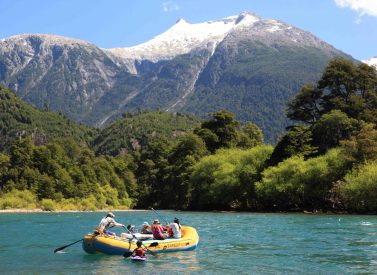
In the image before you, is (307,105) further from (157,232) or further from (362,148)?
(157,232)

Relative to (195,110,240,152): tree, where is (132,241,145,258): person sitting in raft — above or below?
below

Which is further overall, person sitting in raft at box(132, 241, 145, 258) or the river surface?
person sitting in raft at box(132, 241, 145, 258)

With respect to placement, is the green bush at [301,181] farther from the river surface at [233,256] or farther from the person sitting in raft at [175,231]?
the person sitting in raft at [175,231]

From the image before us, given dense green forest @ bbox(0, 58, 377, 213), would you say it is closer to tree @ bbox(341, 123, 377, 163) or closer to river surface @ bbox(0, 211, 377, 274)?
tree @ bbox(341, 123, 377, 163)

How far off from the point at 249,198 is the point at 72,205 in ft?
150

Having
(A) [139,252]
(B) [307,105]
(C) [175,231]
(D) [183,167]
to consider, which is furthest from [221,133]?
(A) [139,252]

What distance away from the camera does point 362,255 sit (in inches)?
1288

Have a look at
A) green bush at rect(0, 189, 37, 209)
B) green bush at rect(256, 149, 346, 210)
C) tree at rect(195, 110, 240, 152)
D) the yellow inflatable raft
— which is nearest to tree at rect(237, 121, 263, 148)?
tree at rect(195, 110, 240, 152)

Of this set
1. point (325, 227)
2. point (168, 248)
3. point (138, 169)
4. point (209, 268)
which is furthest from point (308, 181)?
point (138, 169)

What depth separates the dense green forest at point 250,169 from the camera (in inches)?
3150

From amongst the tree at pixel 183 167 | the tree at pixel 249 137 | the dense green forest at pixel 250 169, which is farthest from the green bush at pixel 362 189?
the tree at pixel 249 137

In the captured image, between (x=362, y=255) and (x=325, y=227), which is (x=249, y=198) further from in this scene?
(x=362, y=255)

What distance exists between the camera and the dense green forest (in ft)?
262

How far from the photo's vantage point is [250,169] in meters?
98.8
